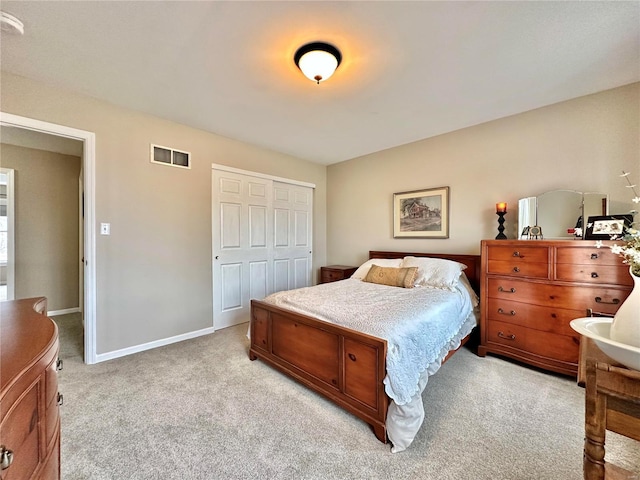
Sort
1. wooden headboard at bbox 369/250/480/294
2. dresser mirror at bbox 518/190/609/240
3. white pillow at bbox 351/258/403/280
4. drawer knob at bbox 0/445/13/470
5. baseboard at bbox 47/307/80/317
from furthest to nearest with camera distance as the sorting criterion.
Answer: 1. baseboard at bbox 47/307/80/317
2. white pillow at bbox 351/258/403/280
3. wooden headboard at bbox 369/250/480/294
4. dresser mirror at bbox 518/190/609/240
5. drawer knob at bbox 0/445/13/470

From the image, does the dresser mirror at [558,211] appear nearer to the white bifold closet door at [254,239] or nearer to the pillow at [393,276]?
the pillow at [393,276]

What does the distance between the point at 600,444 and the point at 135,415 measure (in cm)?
234

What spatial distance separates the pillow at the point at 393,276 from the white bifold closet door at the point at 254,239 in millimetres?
1512

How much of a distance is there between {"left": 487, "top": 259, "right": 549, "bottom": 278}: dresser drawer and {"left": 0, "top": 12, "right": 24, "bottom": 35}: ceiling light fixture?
157 inches

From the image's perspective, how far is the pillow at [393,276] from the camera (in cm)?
289

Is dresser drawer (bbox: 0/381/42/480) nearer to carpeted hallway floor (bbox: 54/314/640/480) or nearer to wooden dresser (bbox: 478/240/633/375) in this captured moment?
carpeted hallway floor (bbox: 54/314/640/480)

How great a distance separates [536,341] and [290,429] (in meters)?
2.24

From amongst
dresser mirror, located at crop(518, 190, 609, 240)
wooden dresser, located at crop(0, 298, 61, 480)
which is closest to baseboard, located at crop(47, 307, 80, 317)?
wooden dresser, located at crop(0, 298, 61, 480)

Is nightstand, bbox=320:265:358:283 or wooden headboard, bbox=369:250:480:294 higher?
wooden headboard, bbox=369:250:480:294

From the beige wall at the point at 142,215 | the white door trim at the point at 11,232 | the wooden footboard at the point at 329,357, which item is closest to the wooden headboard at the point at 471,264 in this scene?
the wooden footboard at the point at 329,357

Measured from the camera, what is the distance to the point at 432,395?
1.97 metres

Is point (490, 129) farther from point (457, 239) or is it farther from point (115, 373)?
point (115, 373)

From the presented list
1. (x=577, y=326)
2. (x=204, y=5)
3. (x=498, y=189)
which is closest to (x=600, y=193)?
(x=498, y=189)

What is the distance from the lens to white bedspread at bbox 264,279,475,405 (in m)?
1.56
